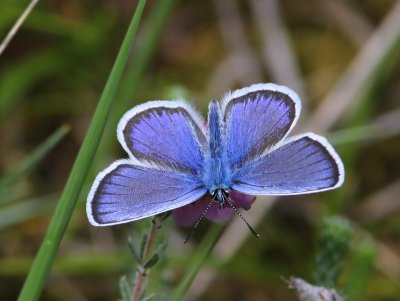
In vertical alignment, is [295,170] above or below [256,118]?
below

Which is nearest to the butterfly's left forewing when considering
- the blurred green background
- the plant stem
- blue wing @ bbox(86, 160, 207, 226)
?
blue wing @ bbox(86, 160, 207, 226)

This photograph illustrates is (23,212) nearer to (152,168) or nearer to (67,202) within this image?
(152,168)

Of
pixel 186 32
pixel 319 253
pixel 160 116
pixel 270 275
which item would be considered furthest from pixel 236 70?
pixel 160 116

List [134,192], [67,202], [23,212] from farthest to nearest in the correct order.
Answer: [23,212] < [134,192] < [67,202]

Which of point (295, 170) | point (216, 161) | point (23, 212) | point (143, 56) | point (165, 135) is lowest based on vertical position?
point (295, 170)

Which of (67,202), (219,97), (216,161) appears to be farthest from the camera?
(219,97)

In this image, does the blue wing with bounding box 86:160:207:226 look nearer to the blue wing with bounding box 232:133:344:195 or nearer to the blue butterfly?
the blue butterfly

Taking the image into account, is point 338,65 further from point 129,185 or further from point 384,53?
point 129,185

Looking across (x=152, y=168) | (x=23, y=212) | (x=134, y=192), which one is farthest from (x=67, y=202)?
(x=23, y=212)
